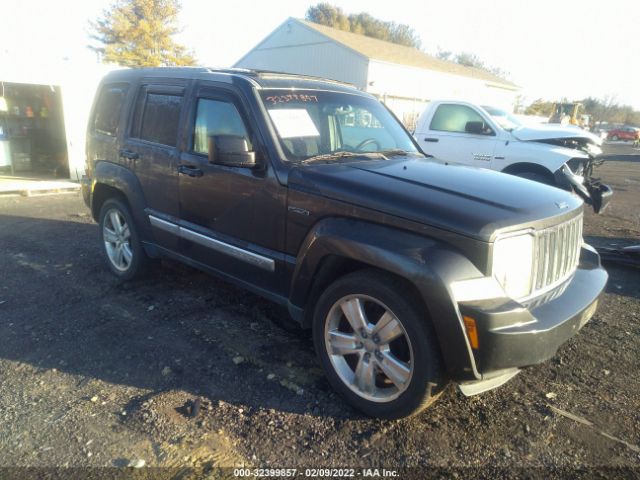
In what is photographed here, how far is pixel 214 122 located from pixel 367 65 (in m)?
23.9

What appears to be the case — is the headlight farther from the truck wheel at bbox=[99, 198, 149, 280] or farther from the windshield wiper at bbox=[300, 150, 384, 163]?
the truck wheel at bbox=[99, 198, 149, 280]

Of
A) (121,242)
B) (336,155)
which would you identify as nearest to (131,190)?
(121,242)

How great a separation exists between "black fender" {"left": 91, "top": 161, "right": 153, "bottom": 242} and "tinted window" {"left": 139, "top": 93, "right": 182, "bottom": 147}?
1.41 feet

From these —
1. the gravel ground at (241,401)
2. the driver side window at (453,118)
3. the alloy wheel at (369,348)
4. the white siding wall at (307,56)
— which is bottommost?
the gravel ground at (241,401)

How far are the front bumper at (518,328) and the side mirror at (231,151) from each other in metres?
1.73

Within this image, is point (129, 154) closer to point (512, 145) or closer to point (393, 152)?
point (393, 152)

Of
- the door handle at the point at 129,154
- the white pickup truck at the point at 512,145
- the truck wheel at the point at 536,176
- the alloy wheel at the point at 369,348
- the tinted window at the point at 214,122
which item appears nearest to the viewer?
the alloy wheel at the point at 369,348

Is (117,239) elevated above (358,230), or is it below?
below

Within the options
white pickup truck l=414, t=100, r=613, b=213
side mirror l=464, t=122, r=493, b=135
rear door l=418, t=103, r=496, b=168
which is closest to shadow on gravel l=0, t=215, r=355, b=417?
white pickup truck l=414, t=100, r=613, b=213

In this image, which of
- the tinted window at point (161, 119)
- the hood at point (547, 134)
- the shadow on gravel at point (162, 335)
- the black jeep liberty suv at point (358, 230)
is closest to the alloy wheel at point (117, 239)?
the shadow on gravel at point (162, 335)

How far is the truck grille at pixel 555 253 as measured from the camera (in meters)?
A: 2.65

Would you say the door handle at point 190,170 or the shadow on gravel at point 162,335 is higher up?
the door handle at point 190,170

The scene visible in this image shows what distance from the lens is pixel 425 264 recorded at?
237cm

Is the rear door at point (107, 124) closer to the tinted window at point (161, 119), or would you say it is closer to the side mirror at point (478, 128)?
the tinted window at point (161, 119)
